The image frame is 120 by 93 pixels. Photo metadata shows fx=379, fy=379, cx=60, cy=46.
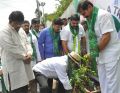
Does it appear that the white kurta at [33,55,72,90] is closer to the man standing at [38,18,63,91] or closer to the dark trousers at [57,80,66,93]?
the dark trousers at [57,80,66,93]

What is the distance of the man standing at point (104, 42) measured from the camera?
5.46 m

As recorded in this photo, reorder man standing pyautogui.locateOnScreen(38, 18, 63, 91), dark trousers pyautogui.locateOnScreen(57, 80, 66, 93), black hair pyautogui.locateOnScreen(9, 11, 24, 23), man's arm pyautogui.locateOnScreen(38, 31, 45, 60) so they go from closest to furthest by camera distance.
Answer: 1. black hair pyautogui.locateOnScreen(9, 11, 24, 23)
2. dark trousers pyautogui.locateOnScreen(57, 80, 66, 93)
3. man standing pyautogui.locateOnScreen(38, 18, 63, 91)
4. man's arm pyautogui.locateOnScreen(38, 31, 45, 60)

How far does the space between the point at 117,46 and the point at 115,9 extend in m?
0.87

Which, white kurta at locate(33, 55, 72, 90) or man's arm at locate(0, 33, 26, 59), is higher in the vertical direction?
man's arm at locate(0, 33, 26, 59)

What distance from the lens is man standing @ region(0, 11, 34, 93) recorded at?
18.5 feet

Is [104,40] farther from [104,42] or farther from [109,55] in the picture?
[109,55]

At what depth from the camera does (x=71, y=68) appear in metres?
6.41

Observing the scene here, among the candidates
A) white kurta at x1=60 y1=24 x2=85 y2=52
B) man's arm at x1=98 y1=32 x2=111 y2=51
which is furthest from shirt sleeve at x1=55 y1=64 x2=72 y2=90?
white kurta at x1=60 y1=24 x2=85 y2=52

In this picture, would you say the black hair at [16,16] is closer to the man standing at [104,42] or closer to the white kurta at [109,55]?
the man standing at [104,42]

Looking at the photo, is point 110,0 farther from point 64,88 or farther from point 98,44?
point 64,88

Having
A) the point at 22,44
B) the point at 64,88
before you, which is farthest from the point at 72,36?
the point at 22,44

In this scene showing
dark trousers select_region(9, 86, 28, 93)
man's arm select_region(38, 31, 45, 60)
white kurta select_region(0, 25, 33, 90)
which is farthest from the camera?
man's arm select_region(38, 31, 45, 60)

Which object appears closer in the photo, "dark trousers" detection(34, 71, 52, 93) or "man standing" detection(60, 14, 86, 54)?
"dark trousers" detection(34, 71, 52, 93)

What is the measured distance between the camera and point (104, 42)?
549 centimetres
